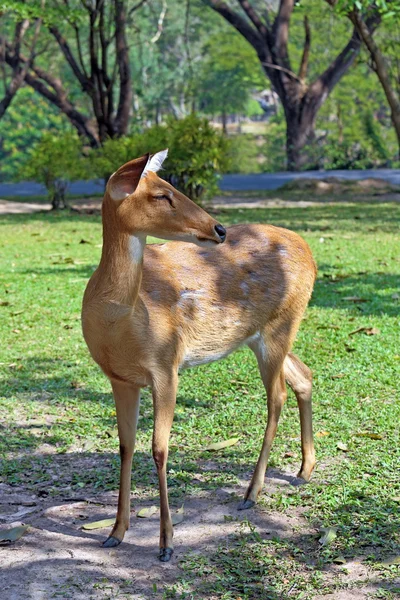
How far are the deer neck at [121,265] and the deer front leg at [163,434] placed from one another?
0.38m

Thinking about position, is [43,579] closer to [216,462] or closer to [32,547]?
[32,547]

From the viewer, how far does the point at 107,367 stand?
145 inches

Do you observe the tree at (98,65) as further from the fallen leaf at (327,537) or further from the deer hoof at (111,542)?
the fallen leaf at (327,537)

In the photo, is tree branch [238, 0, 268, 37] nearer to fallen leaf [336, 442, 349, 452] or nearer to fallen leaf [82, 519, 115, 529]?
fallen leaf [336, 442, 349, 452]

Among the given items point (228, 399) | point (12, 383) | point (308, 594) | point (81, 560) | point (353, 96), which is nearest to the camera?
point (308, 594)

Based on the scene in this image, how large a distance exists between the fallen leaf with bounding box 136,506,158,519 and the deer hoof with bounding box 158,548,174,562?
17.5 inches

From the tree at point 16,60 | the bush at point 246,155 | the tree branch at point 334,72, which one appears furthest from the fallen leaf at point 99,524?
the bush at point 246,155

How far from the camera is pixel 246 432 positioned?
5.21 m

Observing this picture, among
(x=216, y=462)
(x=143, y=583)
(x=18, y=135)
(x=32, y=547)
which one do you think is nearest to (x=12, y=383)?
(x=216, y=462)

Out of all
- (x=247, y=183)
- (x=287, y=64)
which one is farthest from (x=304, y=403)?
(x=287, y=64)

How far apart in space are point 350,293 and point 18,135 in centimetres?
4450

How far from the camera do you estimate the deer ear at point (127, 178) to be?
3.37 metres

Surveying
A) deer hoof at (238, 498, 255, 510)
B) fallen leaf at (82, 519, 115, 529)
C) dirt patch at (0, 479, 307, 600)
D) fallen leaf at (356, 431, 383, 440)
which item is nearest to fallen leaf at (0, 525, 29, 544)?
dirt patch at (0, 479, 307, 600)

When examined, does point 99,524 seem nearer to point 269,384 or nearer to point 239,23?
point 269,384
